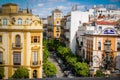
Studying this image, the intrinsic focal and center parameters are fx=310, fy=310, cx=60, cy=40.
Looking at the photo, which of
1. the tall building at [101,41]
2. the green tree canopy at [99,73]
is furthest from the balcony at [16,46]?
the green tree canopy at [99,73]

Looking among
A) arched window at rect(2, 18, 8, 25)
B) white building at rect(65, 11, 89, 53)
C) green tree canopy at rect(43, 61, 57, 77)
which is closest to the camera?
arched window at rect(2, 18, 8, 25)

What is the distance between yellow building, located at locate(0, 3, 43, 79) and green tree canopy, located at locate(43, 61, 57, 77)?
118 millimetres

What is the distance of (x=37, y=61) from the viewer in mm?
4090

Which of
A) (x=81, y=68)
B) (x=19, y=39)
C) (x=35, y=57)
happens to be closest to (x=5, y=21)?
(x=19, y=39)

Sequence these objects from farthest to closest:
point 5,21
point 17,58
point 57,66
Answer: point 57,66
point 17,58
point 5,21

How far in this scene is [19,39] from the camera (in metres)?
4.00

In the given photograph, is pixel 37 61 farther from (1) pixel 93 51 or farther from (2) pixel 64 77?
(1) pixel 93 51

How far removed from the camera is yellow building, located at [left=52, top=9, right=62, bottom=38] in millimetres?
4180

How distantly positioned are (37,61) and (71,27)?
0.67 meters

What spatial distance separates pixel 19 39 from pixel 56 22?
0.61m

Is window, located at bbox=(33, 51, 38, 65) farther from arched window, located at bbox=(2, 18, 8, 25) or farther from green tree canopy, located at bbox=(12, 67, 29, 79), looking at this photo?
arched window, located at bbox=(2, 18, 8, 25)

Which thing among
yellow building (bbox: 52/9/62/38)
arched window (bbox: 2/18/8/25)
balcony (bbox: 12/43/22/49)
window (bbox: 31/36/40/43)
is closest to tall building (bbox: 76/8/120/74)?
yellow building (bbox: 52/9/62/38)

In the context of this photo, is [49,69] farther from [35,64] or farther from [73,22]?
[73,22]

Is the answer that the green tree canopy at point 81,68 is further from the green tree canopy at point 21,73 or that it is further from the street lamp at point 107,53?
the green tree canopy at point 21,73
